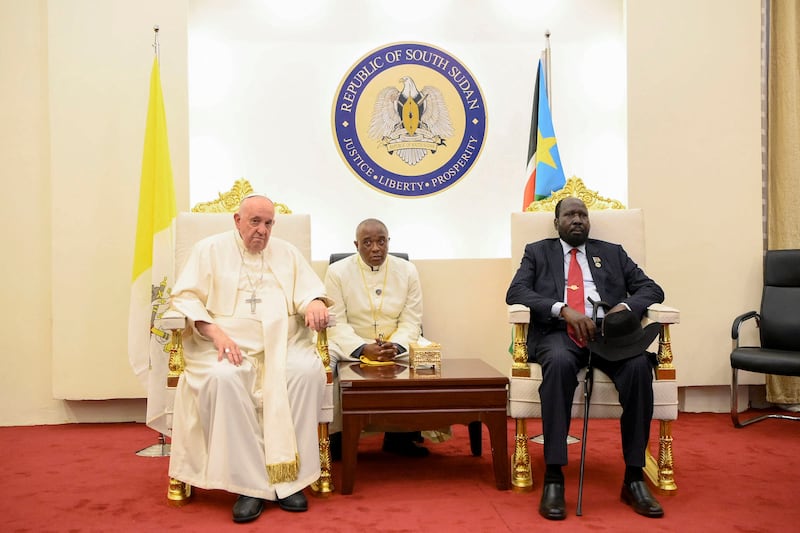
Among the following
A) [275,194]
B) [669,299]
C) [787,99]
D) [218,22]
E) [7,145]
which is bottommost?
[669,299]

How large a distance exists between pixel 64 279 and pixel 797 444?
4.88 m

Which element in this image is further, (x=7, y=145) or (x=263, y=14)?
(x=263, y=14)

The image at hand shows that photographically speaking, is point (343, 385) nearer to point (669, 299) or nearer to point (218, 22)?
point (669, 299)

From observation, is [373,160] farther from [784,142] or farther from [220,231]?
[784,142]

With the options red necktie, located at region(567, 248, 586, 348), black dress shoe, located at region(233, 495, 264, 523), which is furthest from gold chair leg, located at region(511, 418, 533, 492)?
black dress shoe, located at region(233, 495, 264, 523)

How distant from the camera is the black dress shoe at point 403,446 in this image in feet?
13.7

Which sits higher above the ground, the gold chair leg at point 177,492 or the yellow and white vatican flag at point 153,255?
the yellow and white vatican flag at point 153,255

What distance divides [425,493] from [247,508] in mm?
856

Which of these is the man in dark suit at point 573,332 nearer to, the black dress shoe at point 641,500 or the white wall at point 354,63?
the black dress shoe at point 641,500

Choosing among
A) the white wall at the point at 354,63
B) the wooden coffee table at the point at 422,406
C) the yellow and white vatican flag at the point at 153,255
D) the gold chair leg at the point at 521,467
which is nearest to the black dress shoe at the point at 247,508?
the wooden coffee table at the point at 422,406

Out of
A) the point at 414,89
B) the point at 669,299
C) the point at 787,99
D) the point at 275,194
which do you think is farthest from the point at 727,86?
the point at 275,194

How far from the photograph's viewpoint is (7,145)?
4938 millimetres

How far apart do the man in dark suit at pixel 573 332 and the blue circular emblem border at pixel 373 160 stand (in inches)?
58.9

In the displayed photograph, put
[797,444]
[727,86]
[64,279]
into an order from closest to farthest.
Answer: [797,444], [64,279], [727,86]
